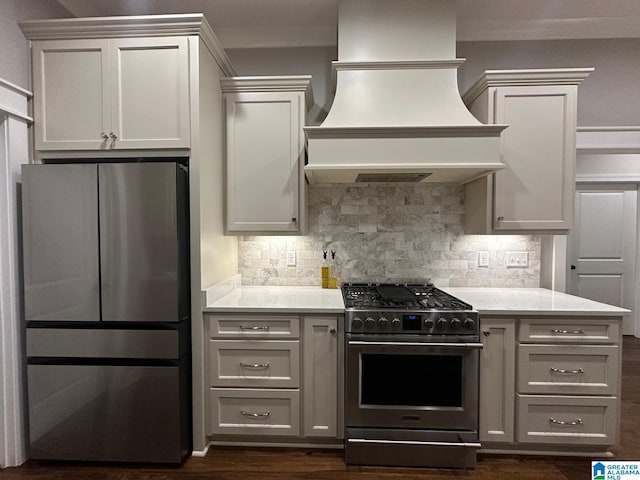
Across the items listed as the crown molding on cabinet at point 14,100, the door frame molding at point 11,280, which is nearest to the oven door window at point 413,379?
the door frame molding at point 11,280

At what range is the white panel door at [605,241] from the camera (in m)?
4.49

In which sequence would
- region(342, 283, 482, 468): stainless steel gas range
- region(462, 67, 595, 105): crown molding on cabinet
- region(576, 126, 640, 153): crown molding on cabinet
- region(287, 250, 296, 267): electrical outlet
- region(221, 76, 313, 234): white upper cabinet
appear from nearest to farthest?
region(342, 283, 482, 468): stainless steel gas range
region(462, 67, 595, 105): crown molding on cabinet
region(221, 76, 313, 234): white upper cabinet
region(576, 126, 640, 153): crown molding on cabinet
region(287, 250, 296, 267): electrical outlet

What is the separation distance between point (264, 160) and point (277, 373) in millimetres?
1450

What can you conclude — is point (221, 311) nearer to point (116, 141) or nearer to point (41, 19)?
point (116, 141)

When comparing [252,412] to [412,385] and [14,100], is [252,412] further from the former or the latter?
[14,100]

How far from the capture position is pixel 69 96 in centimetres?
212

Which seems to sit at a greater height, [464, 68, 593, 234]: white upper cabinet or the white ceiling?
the white ceiling

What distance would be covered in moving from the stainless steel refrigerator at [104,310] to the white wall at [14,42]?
0.57 m

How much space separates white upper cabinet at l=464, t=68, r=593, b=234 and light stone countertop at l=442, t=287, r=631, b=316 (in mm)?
476

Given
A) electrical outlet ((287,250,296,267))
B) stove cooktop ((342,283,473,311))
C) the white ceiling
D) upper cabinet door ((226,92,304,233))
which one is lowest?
stove cooktop ((342,283,473,311))

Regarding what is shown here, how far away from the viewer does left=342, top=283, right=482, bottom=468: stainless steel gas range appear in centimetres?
204

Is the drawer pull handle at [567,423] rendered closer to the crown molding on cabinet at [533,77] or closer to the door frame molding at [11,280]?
the crown molding on cabinet at [533,77]

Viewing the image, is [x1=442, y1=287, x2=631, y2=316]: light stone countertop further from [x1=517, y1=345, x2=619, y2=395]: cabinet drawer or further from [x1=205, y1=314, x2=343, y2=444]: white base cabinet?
[x1=205, y1=314, x2=343, y2=444]: white base cabinet
